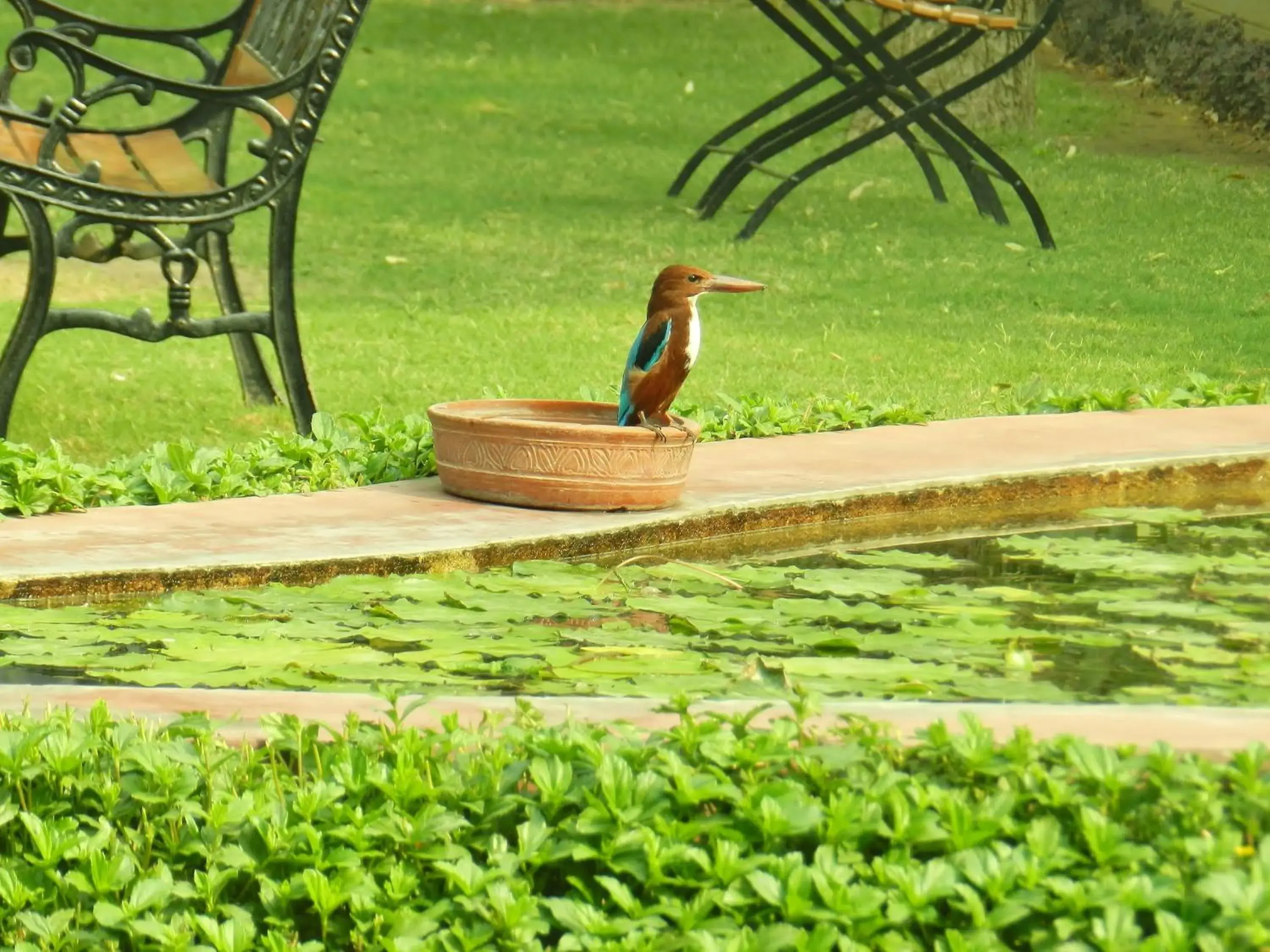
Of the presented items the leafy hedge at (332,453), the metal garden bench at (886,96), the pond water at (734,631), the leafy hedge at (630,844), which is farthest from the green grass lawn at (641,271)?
the leafy hedge at (630,844)

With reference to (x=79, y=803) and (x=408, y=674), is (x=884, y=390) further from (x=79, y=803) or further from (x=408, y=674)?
(x=79, y=803)

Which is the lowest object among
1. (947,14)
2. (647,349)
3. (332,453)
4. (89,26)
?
(332,453)

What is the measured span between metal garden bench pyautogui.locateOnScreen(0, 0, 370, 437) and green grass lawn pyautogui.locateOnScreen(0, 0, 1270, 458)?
55cm

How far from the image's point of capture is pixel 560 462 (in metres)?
4.38

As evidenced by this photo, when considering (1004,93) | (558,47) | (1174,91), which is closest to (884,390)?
(1004,93)

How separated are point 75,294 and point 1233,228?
580cm

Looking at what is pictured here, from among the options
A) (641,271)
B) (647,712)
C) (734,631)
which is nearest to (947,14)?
(641,271)

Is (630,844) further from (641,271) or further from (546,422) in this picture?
(641,271)

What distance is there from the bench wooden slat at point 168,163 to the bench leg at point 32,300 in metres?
0.35

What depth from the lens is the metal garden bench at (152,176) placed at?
484 cm

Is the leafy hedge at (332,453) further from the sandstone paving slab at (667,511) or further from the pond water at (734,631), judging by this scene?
the pond water at (734,631)

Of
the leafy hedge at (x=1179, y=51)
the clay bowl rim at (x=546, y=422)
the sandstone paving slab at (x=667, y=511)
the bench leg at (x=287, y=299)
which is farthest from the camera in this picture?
the leafy hedge at (x=1179, y=51)

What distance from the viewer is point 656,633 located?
12.2 ft

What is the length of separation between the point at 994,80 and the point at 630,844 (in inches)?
466
